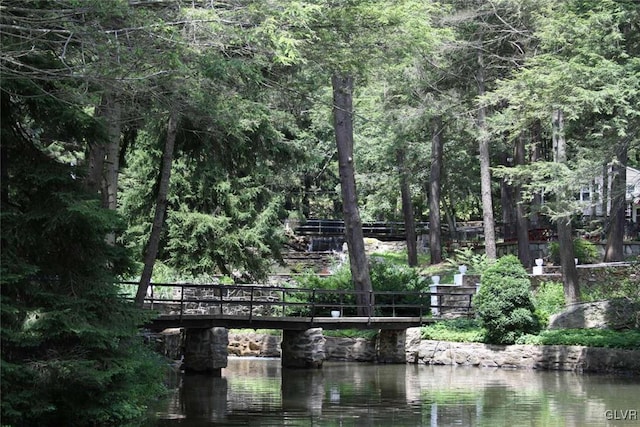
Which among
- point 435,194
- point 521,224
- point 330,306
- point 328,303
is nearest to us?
point 330,306

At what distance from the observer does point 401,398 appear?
692 inches

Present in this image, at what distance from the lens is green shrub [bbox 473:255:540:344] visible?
23.8 metres

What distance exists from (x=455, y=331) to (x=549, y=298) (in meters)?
4.21

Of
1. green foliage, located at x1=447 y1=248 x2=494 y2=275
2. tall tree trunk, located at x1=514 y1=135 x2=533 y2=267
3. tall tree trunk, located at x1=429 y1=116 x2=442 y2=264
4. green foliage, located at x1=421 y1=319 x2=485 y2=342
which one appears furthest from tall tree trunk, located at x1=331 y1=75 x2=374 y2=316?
tall tree trunk, located at x1=429 y1=116 x2=442 y2=264

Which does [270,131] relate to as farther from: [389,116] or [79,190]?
[389,116]

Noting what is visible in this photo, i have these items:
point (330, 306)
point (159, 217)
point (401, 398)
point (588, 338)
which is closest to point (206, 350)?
point (330, 306)

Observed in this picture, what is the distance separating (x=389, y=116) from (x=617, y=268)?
911cm

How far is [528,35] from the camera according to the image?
27422 mm

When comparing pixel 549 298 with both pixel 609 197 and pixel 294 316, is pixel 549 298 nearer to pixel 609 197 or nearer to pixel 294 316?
Answer: pixel 609 197

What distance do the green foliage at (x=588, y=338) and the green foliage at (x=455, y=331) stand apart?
1.56 metres

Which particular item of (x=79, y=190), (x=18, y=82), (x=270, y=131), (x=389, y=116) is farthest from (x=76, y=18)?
(x=389, y=116)

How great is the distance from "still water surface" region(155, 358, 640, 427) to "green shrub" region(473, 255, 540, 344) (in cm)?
114

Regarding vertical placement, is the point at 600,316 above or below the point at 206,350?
above

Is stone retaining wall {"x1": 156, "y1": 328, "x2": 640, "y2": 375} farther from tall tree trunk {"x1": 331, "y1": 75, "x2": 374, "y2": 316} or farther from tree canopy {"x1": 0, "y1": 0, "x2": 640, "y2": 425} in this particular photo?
tree canopy {"x1": 0, "y1": 0, "x2": 640, "y2": 425}
